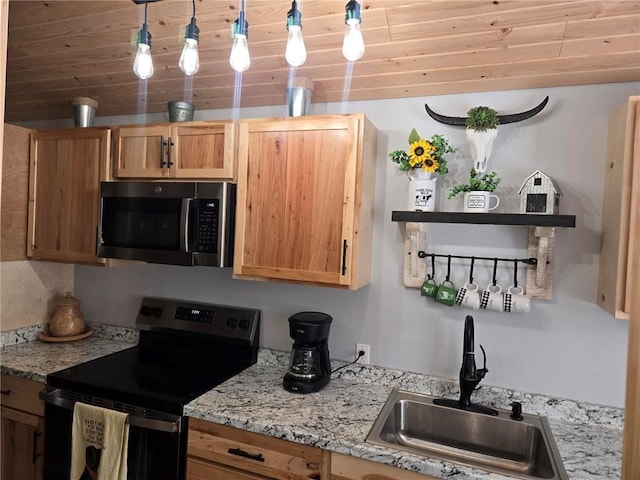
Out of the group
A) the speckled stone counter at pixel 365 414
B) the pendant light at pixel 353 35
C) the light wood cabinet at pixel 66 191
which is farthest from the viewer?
the light wood cabinet at pixel 66 191

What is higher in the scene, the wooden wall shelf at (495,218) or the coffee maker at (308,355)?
the wooden wall shelf at (495,218)

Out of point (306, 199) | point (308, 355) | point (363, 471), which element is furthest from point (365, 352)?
point (306, 199)

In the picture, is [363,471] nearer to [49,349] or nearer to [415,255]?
[415,255]

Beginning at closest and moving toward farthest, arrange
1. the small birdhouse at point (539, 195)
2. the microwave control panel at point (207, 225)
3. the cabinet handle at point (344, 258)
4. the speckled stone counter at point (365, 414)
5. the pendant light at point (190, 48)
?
the pendant light at point (190, 48) → the speckled stone counter at point (365, 414) → the small birdhouse at point (539, 195) → the cabinet handle at point (344, 258) → the microwave control panel at point (207, 225)

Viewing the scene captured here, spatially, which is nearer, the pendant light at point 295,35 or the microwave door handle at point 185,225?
the pendant light at point 295,35

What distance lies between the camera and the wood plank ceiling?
1.38 m

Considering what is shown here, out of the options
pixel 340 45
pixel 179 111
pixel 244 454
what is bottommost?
pixel 244 454

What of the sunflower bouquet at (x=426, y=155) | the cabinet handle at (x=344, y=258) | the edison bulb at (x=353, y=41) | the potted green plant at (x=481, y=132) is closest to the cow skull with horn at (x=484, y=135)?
the potted green plant at (x=481, y=132)

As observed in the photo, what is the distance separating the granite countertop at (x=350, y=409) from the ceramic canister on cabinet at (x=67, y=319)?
0.52 feet

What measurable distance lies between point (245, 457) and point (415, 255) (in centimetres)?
112

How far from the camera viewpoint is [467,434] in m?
1.73

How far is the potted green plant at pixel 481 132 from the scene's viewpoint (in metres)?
1.69

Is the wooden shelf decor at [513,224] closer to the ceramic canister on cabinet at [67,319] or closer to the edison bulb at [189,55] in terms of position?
the edison bulb at [189,55]

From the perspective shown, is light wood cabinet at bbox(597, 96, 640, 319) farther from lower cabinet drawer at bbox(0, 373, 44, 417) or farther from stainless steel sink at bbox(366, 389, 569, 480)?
lower cabinet drawer at bbox(0, 373, 44, 417)
